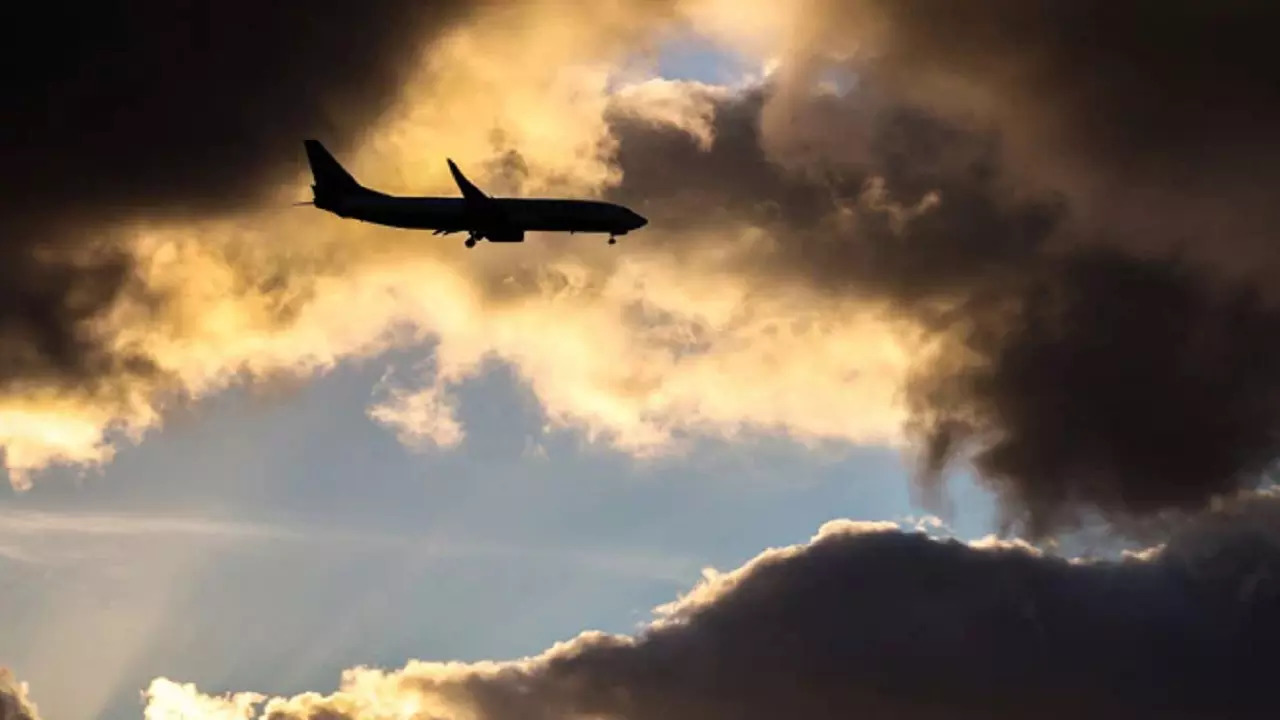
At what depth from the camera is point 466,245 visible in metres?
200

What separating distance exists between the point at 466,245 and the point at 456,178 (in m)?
11.7

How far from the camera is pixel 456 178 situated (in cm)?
19938
